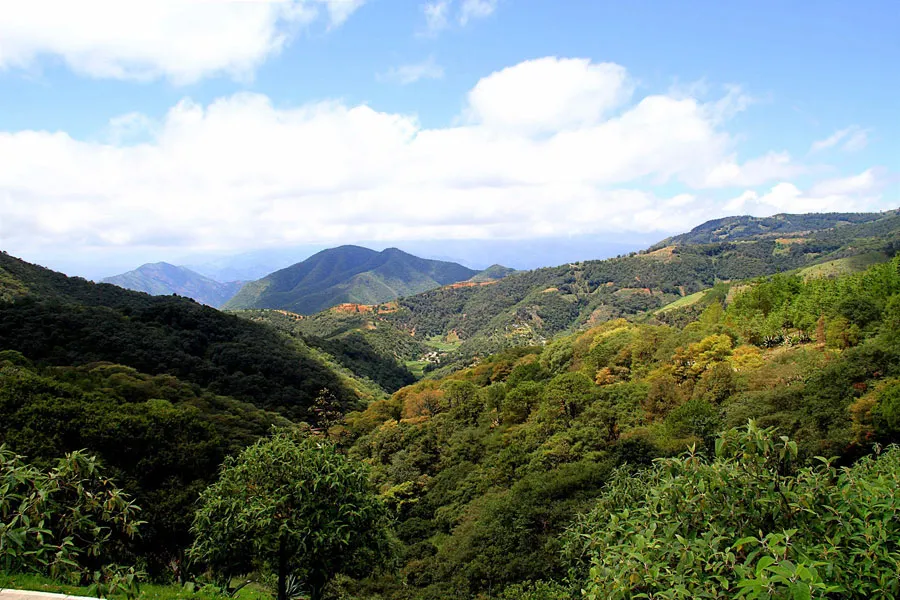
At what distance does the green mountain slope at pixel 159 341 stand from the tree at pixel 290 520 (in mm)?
53738

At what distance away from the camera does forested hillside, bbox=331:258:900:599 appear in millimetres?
6320

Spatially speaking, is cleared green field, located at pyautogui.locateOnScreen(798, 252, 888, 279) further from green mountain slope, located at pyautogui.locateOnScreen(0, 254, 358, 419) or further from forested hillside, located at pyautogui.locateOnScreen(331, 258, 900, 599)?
green mountain slope, located at pyautogui.locateOnScreen(0, 254, 358, 419)

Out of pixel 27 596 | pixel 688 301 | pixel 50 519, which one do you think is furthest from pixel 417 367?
pixel 50 519

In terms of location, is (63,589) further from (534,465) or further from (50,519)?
(534,465)

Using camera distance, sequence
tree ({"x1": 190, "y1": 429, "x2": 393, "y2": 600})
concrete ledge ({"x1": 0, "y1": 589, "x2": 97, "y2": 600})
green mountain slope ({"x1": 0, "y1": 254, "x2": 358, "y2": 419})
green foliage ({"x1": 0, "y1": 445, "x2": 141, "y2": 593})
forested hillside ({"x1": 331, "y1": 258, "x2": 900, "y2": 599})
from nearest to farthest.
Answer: green foliage ({"x1": 0, "y1": 445, "x2": 141, "y2": 593}) → forested hillside ({"x1": 331, "y1": 258, "x2": 900, "y2": 599}) → concrete ledge ({"x1": 0, "y1": 589, "x2": 97, "y2": 600}) → tree ({"x1": 190, "y1": 429, "x2": 393, "y2": 600}) → green mountain slope ({"x1": 0, "y1": 254, "x2": 358, "y2": 419})

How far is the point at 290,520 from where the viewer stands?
11055mm

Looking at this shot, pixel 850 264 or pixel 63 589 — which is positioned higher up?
pixel 850 264

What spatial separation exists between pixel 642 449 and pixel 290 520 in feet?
67.0

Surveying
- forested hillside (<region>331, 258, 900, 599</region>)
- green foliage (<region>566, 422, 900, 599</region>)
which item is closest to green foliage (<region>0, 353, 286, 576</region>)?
forested hillside (<region>331, 258, 900, 599</region>)

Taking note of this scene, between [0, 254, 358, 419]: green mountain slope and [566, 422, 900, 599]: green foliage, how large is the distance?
202 ft

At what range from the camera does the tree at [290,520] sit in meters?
11.1

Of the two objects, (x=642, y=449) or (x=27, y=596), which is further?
(x=642, y=449)

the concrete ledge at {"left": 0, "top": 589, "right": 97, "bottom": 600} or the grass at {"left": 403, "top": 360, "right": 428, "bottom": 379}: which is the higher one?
the concrete ledge at {"left": 0, "top": 589, "right": 97, "bottom": 600}

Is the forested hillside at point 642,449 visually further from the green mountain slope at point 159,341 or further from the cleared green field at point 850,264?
the cleared green field at point 850,264
